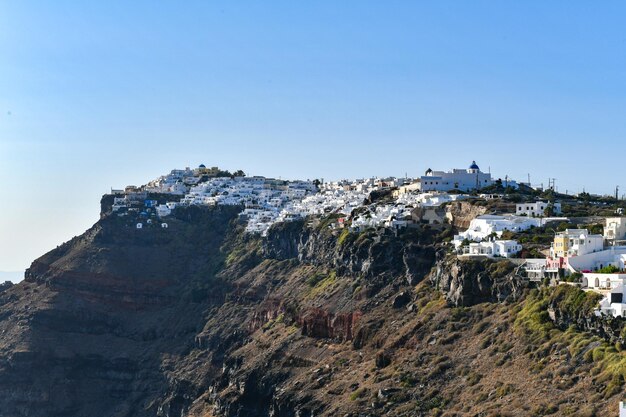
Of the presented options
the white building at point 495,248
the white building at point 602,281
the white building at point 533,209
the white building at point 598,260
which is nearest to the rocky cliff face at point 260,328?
the white building at point 495,248

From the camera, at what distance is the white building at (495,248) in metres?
101

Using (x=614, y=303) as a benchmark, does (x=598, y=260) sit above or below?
above

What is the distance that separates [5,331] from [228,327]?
91.5 feet

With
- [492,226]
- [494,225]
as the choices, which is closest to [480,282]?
[492,226]

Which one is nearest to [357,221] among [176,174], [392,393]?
[392,393]

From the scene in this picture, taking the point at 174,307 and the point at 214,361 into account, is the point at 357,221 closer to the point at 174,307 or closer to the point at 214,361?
the point at 214,361

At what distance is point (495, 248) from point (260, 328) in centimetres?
3484

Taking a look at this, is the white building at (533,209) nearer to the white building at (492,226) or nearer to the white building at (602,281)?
the white building at (492,226)

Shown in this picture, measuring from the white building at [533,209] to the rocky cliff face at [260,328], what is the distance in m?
6.92

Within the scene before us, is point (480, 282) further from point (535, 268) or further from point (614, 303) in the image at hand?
point (614, 303)

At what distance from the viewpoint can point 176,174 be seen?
19962cm

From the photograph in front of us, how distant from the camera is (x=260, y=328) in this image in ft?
427

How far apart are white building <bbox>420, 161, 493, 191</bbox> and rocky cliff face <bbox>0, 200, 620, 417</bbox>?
12.9m

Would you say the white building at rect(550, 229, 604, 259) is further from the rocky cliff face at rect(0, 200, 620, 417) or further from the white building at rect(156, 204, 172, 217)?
the white building at rect(156, 204, 172, 217)
